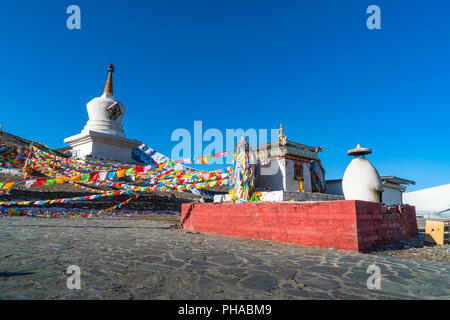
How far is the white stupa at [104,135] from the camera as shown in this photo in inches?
949

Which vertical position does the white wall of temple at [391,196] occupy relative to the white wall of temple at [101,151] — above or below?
below

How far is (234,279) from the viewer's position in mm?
3176

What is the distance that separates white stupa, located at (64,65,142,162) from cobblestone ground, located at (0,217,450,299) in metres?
20.7

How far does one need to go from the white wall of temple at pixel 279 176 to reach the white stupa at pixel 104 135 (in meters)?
16.0

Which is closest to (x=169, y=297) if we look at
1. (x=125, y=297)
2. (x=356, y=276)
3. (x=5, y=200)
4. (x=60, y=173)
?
(x=125, y=297)

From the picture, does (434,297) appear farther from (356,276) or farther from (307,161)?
(307,161)

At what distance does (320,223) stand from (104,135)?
76.2ft

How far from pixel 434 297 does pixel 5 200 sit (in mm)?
16479

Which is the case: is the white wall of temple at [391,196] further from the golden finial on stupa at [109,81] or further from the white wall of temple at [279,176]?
the golden finial on stupa at [109,81]

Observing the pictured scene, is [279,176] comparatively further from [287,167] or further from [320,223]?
[320,223]

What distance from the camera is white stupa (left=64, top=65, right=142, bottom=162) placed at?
79.1 feet

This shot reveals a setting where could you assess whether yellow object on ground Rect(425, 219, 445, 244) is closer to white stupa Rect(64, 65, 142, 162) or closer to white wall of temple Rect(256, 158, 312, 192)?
white wall of temple Rect(256, 158, 312, 192)

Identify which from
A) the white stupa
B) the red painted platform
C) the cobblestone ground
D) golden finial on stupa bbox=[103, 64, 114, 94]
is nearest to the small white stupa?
the red painted platform

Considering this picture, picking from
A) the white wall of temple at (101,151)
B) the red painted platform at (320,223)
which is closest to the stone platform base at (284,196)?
the red painted platform at (320,223)
